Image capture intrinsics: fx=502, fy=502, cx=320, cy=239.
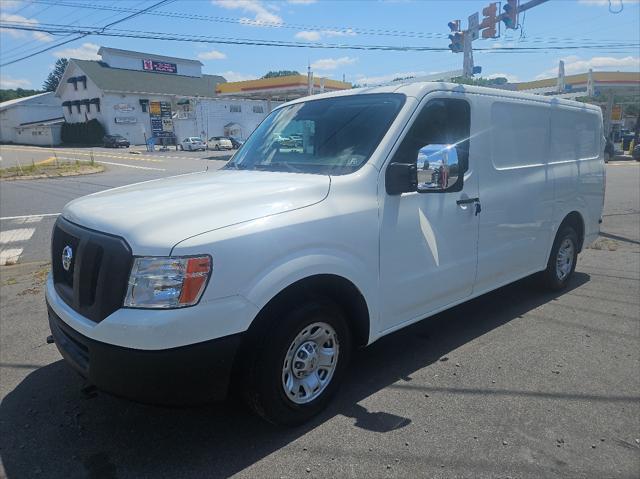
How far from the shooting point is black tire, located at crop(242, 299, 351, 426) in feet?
9.03

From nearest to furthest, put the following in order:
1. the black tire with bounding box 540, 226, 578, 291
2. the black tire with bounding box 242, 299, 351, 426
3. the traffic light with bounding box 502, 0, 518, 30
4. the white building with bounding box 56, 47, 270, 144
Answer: the black tire with bounding box 242, 299, 351, 426 < the black tire with bounding box 540, 226, 578, 291 < the traffic light with bounding box 502, 0, 518, 30 < the white building with bounding box 56, 47, 270, 144

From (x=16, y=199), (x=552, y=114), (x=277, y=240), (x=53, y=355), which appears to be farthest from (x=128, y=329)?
(x=16, y=199)

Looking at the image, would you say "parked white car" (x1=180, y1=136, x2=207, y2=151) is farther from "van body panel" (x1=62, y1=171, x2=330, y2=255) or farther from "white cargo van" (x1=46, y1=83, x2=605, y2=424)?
"van body panel" (x1=62, y1=171, x2=330, y2=255)

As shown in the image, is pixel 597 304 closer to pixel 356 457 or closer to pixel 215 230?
pixel 356 457

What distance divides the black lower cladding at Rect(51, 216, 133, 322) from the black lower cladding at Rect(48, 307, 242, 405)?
0.65 feet

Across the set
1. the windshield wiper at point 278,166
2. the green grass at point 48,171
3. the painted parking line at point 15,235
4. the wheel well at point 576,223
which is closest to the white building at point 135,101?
the green grass at point 48,171

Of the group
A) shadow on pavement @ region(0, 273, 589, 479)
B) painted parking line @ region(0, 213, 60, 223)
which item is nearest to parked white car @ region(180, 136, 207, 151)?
painted parking line @ region(0, 213, 60, 223)

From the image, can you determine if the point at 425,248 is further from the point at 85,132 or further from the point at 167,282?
the point at 85,132

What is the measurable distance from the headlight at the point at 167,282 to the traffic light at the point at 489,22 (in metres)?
18.0

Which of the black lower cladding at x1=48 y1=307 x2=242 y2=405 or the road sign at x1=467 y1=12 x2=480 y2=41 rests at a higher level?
the road sign at x1=467 y1=12 x2=480 y2=41

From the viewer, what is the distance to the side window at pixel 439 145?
3.16 metres

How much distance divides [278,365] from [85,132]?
65510mm

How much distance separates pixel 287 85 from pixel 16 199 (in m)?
32.4

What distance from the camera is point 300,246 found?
284 cm
